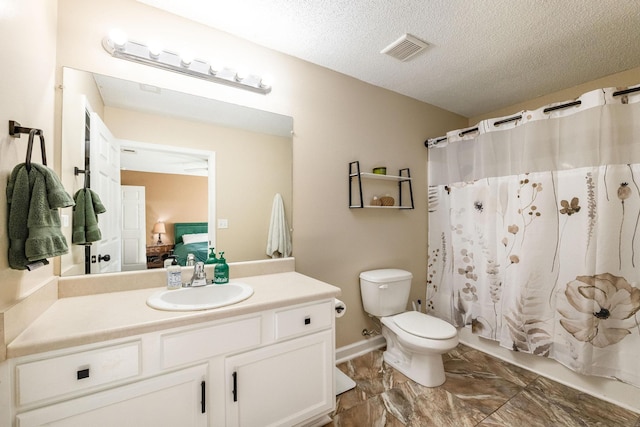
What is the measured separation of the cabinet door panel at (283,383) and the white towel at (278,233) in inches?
25.7

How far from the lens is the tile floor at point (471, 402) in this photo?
1.58 meters

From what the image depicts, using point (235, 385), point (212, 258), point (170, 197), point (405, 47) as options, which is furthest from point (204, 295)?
point (405, 47)

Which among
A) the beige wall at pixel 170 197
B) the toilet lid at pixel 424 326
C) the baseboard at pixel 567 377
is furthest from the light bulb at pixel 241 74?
the baseboard at pixel 567 377

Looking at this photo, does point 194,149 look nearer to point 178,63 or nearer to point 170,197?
point 170,197

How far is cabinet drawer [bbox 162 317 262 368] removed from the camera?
3.52 ft

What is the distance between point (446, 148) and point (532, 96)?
924mm

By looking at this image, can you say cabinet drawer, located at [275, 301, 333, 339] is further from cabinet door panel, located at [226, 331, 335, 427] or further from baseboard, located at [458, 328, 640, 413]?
baseboard, located at [458, 328, 640, 413]

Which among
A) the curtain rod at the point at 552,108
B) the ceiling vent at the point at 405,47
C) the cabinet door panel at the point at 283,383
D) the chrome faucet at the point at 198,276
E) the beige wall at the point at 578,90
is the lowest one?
the cabinet door panel at the point at 283,383

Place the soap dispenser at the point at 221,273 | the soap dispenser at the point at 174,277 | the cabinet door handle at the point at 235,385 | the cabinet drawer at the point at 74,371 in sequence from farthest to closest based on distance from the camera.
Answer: the soap dispenser at the point at 221,273 < the soap dispenser at the point at 174,277 < the cabinet door handle at the point at 235,385 < the cabinet drawer at the point at 74,371

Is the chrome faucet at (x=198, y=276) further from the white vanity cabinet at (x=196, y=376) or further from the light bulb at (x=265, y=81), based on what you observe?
the light bulb at (x=265, y=81)

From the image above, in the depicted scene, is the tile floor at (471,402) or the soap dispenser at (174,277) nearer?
the soap dispenser at (174,277)

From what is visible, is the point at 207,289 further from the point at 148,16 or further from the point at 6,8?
the point at 148,16

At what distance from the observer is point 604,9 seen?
1490mm

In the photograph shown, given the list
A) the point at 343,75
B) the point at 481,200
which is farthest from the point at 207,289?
the point at 481,200
